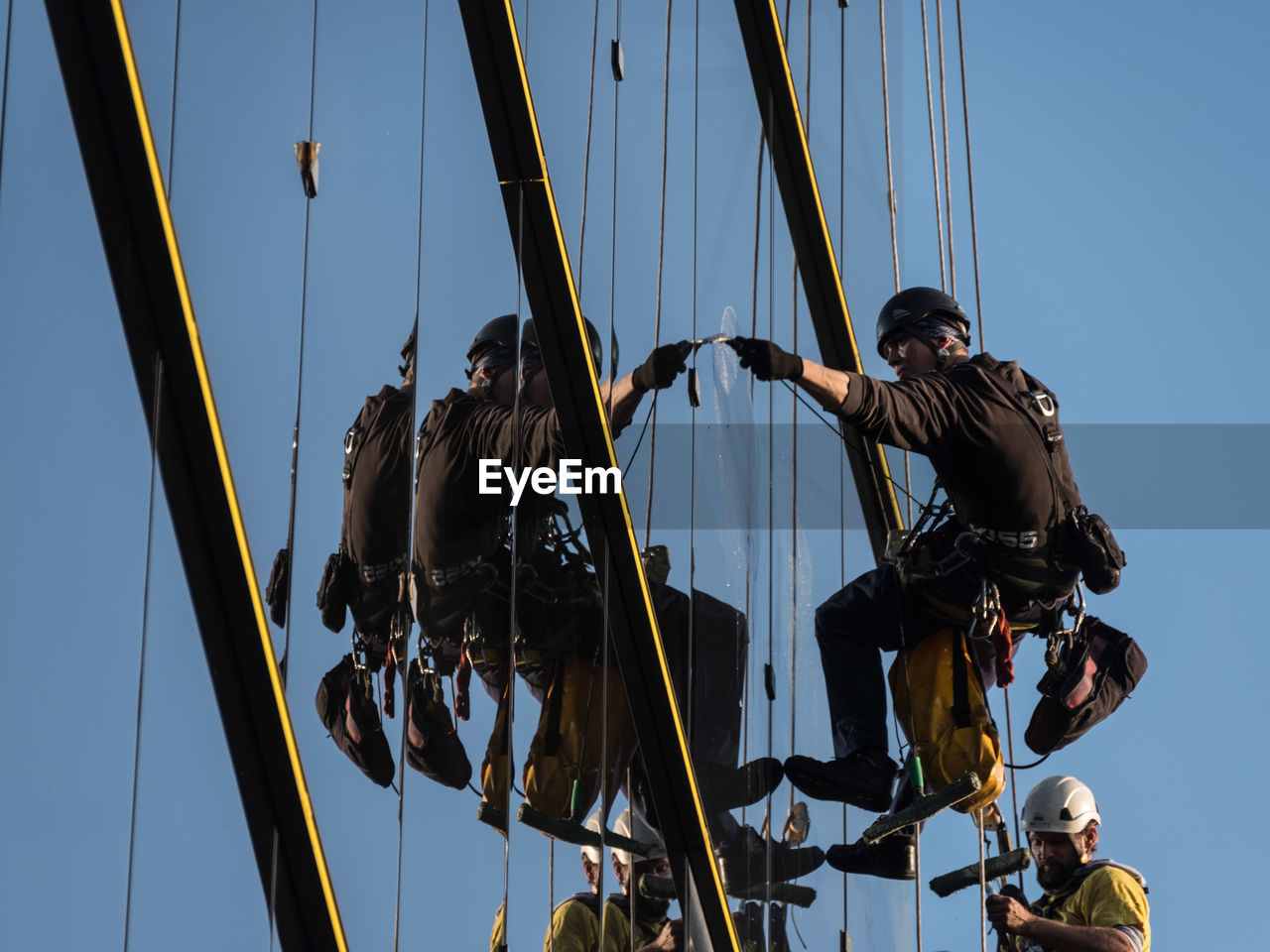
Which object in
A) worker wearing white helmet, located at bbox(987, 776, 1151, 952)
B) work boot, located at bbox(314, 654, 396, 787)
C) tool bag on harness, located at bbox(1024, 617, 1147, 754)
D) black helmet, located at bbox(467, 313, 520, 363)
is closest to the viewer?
work boot, located at bbox(314, 654, 396, 787)

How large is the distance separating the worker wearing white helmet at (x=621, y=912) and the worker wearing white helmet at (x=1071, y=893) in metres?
1.62

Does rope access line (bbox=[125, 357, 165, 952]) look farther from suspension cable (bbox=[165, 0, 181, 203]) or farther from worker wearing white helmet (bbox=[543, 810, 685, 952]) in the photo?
worker wearing white helmet (bbox=[543, 810, 685, 952])

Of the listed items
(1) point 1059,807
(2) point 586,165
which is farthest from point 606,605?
(1) point 1059,807

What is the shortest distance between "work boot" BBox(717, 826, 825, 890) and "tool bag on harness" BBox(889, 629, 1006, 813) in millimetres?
644

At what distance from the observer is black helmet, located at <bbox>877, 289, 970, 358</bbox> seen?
7445mm

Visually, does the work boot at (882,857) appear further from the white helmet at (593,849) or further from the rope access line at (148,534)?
the rope access line at (148,534)

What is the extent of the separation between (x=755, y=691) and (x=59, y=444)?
3389 millimetres

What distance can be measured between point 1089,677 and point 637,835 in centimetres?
190

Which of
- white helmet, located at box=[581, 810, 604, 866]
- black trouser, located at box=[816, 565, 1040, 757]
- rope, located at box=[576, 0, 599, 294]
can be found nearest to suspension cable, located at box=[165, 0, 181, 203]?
rope, located at box=[576, 0, 599, 294]

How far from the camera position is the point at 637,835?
6238 millimetres

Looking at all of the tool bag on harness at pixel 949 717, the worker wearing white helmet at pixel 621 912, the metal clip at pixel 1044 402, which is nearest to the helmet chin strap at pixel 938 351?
the metal clip at pixel 1044 402

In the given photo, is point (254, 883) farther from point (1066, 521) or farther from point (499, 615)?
point (1066, 521)

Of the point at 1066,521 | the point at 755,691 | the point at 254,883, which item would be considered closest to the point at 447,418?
the point at 254,883

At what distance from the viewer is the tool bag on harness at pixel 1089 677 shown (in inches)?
281
